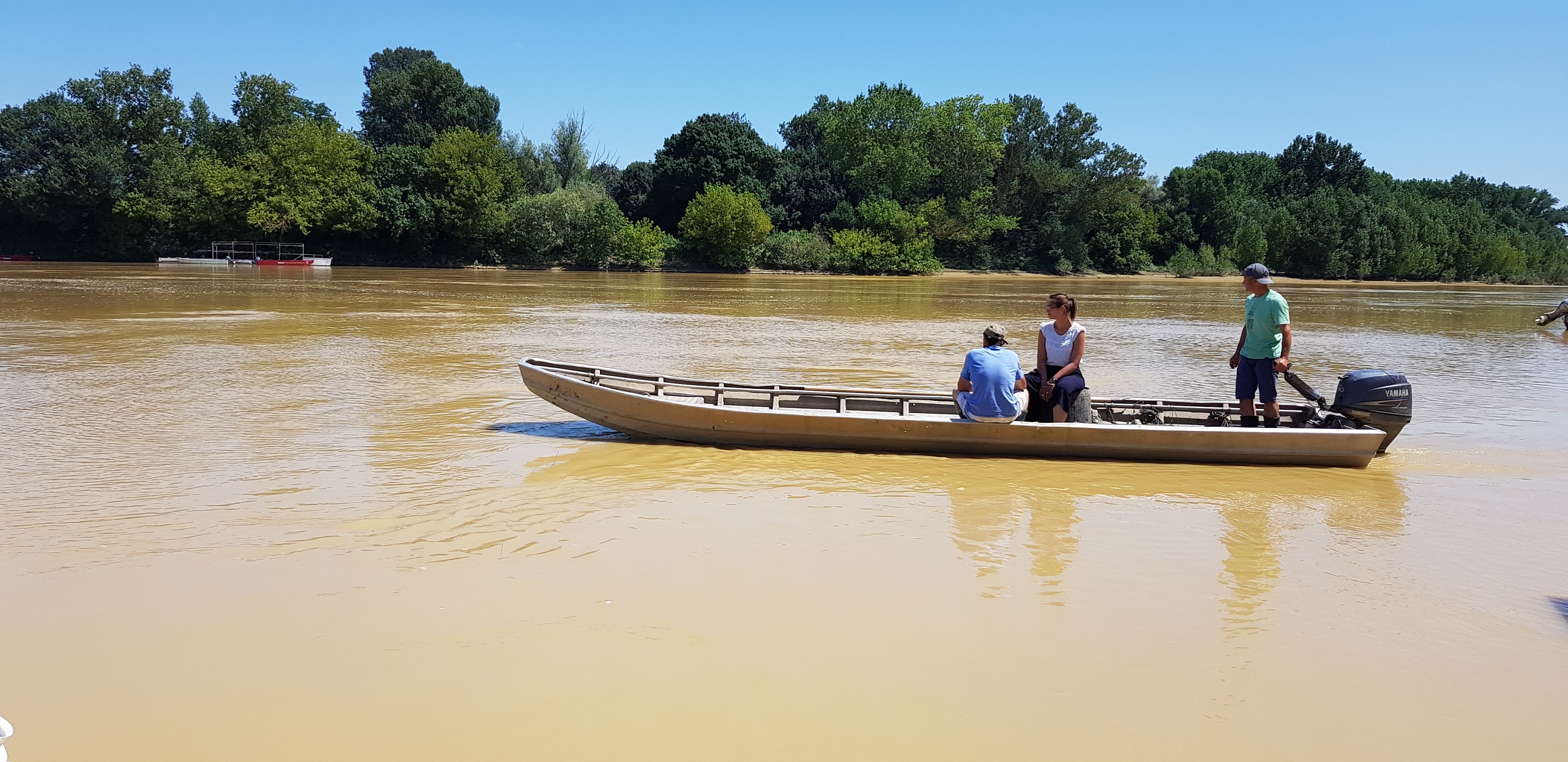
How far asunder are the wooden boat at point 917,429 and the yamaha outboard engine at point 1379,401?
237mm

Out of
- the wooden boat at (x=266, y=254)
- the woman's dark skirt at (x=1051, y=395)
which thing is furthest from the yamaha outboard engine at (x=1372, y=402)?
the wooden boat at (x=266, y=254)

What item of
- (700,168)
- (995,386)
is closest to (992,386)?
(995,386)

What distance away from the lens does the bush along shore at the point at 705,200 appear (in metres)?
60.8

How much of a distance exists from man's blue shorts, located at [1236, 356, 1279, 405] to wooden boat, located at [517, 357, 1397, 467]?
0.98 feet

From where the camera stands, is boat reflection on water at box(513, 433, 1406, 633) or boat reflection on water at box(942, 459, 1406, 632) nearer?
boat reflection on water at box(942, 459, 1406, 632)

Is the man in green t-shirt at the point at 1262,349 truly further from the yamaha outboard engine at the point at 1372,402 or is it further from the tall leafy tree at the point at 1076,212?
the tall leafy tree at the point at 1076,212

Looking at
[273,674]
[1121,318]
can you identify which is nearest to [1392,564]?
[273,674]

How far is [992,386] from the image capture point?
27.8 ft

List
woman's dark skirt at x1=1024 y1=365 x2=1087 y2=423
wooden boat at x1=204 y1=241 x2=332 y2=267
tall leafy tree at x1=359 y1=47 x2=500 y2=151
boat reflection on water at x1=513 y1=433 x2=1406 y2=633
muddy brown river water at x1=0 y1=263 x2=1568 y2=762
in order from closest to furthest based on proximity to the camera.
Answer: muddy brown river water at x1=0 y1=263 x2=1568 y2=762, boat reflection on water at x1=513 y1=433 x2=1406 y2=633, woman's dark skirt at x1=1024 y1=365 x2=1087 y2=423, wooden boat at x1=204 y1=241 x2=332 y2=267, tall leafy tree at x1=359 y1=47 x2=500 y2=151

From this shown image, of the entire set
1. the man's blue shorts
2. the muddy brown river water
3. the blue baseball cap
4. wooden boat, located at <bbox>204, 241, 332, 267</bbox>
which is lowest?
the muddy brown river water

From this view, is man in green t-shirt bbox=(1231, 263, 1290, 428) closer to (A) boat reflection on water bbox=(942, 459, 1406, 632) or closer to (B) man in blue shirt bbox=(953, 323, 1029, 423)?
(A) boat reflection on water bbox=(942, 459, 1406, 632)

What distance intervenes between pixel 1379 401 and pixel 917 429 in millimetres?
4084

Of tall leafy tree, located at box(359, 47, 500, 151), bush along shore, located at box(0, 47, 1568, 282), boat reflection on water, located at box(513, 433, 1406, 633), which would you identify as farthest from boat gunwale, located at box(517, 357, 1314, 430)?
tall leafy tree, located at box(359, 47, 500, 151)

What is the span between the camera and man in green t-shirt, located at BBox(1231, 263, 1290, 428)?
8586 mm
